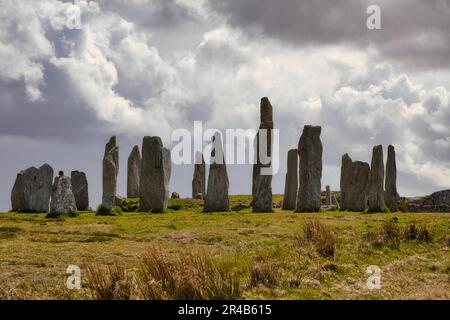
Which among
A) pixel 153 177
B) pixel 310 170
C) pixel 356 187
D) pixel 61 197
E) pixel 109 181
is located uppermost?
pixel 310 170

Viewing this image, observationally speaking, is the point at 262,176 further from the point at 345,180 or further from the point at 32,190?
the point at 32,190

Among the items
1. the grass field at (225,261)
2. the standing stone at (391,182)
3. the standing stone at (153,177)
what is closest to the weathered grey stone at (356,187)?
the standing stone at (391,182)

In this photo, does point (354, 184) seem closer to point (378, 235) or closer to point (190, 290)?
point (378, 235)

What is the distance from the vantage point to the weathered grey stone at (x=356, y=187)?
44094 millimetres

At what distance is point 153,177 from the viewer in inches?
1640

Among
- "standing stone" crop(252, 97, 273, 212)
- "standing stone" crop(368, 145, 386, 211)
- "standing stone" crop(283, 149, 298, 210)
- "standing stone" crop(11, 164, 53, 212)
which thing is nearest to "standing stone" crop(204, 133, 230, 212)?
"standing stone" crop(252, 97, 273, 212)

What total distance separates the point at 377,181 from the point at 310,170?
16.5 feet

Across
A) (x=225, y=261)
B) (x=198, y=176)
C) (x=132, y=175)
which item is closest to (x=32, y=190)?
(x=132, y=175)

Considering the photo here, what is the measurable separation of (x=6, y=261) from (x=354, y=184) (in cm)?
3258

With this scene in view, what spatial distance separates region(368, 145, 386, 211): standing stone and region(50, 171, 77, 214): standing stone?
21209 mm

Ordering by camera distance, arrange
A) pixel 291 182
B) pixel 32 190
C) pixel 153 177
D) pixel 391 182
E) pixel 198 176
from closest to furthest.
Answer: pixel 153 177, pixel 32 190, pixel 391 182, pixel 291 182, pixel 198 176

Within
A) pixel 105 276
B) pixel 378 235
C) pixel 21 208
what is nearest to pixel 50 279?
pixel 105 276

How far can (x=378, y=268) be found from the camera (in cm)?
1544

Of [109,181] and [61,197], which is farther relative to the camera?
[109,181]
